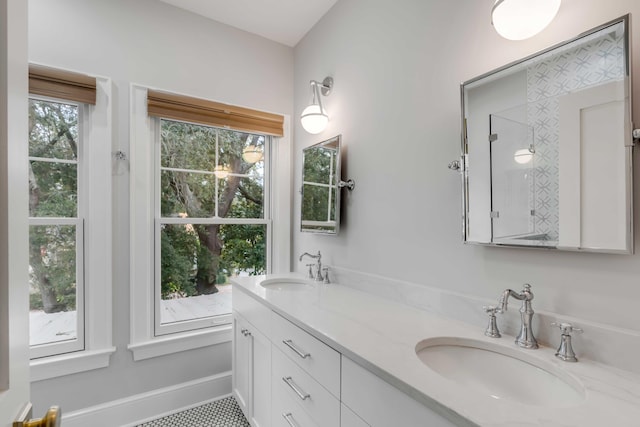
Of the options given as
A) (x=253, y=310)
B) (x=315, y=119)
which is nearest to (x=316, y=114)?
(x=315, y=119)

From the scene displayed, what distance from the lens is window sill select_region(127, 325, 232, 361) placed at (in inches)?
76.0

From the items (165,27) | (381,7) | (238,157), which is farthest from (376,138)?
(165,27)

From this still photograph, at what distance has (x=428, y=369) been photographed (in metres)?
0.82

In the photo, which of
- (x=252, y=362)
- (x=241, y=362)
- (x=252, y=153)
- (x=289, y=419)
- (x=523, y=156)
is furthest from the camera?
(x=252, y=153)

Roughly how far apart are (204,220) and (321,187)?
86cm

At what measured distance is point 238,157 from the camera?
237 cm

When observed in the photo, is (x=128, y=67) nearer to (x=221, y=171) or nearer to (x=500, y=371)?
(x=221, y=171)

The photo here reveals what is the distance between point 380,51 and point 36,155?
1.98 metres

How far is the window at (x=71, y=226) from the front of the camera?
1729mm

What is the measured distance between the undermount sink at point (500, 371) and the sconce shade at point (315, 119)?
1.43 meters

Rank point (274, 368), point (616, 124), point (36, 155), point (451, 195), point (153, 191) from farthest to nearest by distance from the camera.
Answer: point (153, 191) < point (36, 155) < point (274, 368) < point (451, 195) < point (616, 124)

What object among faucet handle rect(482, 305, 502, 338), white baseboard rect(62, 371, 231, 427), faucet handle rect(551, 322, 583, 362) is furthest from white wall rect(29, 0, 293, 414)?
faucet handle rect(551, 322, 583, 362)

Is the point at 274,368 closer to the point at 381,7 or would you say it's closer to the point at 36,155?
the point at 36,155

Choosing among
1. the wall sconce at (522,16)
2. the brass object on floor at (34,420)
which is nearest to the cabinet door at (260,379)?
the brass object on floor at (34,420)
